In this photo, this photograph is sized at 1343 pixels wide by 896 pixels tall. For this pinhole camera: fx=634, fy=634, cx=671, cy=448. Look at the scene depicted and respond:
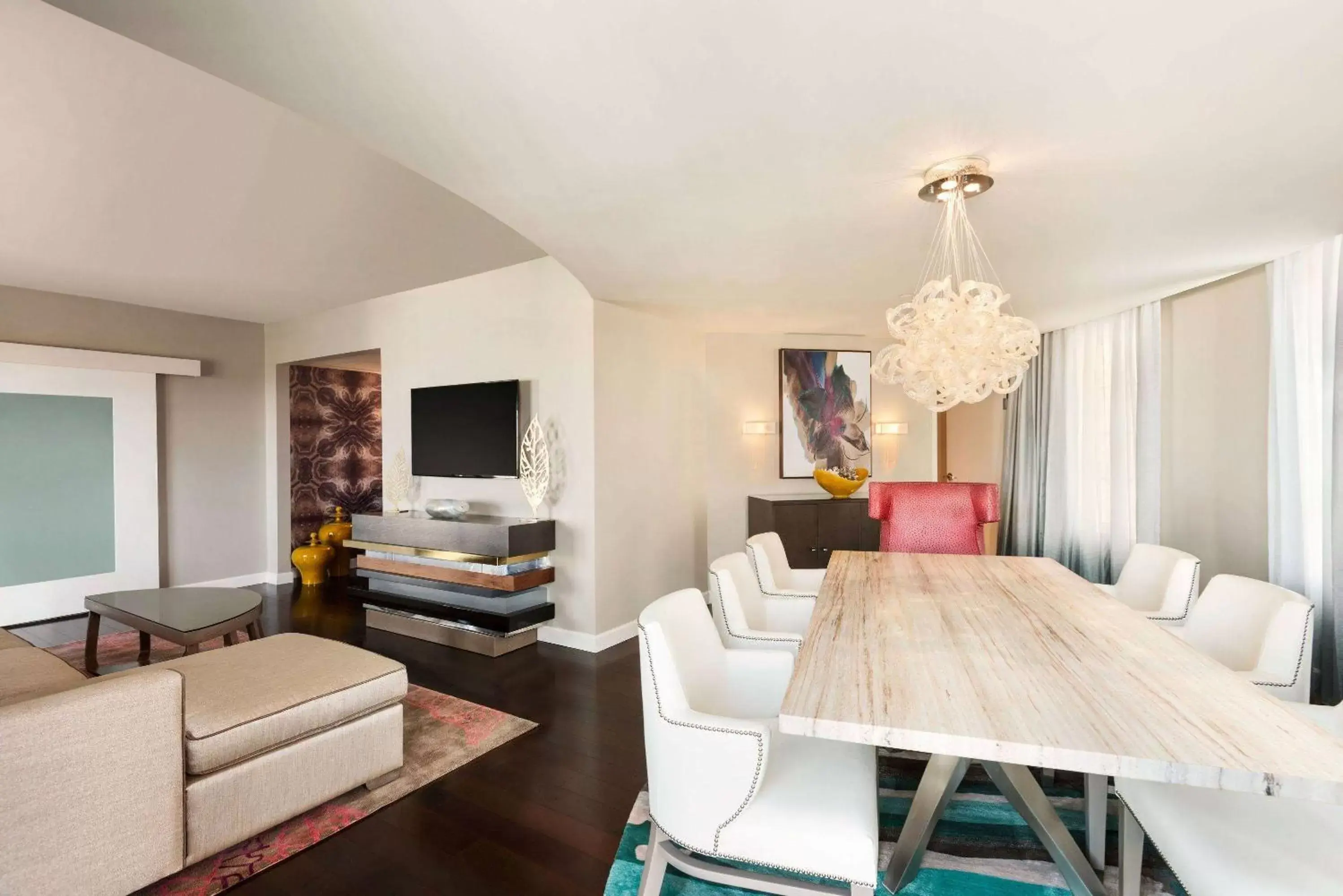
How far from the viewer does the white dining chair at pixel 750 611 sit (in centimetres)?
229

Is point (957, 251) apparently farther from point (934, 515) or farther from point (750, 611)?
point (750, 611)

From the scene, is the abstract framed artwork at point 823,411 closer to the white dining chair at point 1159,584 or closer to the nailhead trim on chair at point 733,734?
the white dining chair at point 1159,584

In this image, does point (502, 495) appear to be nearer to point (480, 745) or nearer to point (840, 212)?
point (480, 745)

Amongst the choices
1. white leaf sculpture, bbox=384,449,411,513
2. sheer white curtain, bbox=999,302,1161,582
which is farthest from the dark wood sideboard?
white leaf sculpture, bbox=384,449,411,513

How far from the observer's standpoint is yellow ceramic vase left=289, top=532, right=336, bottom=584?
20.7ft

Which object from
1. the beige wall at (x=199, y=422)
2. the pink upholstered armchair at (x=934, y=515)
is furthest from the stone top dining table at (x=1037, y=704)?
the beige wall at (x=199, y=422)

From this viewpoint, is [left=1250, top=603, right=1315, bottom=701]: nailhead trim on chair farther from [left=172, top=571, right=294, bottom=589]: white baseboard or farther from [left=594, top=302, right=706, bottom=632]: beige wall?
[left=172, top=571, right=294, bottom=589]: white baseboard

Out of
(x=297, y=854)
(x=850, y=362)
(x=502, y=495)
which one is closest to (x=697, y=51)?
(x=297, y=854)

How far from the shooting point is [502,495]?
188 inches

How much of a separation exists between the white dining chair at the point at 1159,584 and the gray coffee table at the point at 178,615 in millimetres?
4314

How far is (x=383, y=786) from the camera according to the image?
252 cm

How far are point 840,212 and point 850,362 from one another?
3330mm

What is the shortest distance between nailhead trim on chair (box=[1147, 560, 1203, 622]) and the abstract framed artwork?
3294mm

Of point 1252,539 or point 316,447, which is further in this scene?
point 316,447
